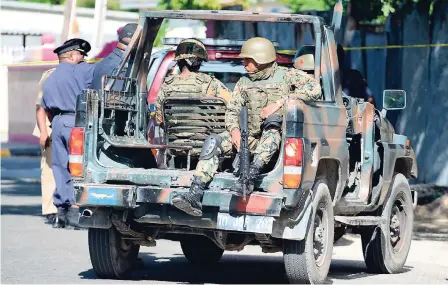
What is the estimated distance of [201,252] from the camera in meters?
10.9

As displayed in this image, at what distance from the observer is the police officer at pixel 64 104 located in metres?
13.4

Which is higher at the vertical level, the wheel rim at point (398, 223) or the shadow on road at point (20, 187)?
the wheel rim at point (398, 223)

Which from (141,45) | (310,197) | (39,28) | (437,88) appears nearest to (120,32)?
(141,45)

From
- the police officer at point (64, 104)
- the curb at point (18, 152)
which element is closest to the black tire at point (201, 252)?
the police officer at point (64, 104)

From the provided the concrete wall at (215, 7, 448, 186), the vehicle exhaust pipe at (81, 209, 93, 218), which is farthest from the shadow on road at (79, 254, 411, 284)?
the concrete wall at (215, 7, 448, 186)

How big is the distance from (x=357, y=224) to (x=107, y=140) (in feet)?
7.12

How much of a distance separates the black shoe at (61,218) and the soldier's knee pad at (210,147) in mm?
5328

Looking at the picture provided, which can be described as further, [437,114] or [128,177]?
[437,114]

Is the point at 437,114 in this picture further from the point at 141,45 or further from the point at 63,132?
the point at 141,45

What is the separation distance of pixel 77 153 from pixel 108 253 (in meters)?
0.83

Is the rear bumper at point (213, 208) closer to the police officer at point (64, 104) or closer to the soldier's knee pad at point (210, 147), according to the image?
the soldier's knee pad at point (210, 147)

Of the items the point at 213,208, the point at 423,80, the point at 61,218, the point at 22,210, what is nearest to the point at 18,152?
the point at 22,210

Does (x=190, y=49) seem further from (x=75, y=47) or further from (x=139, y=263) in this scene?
(x=75, y=47)

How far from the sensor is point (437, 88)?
625 inches
